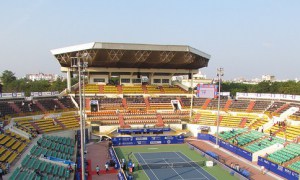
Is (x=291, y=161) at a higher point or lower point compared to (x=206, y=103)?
lower

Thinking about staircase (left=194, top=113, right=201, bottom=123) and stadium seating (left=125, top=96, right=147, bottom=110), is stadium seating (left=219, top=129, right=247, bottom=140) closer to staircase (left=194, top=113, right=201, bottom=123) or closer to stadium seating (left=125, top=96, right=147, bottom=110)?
staircase (left=194, top=113, right=201, bottom=123)

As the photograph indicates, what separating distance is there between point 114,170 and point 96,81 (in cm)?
3466

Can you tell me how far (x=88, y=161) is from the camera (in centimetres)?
3366

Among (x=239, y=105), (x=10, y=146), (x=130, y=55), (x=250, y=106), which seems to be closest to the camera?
(x=10, y=146)

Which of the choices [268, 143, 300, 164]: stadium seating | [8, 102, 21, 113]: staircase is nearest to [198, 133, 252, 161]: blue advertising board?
[268, 143, 300, 164]: stadium seating

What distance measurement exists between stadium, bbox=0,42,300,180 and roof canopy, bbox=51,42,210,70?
0.20 metres

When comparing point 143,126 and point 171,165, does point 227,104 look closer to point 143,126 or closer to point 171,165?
point 143,126

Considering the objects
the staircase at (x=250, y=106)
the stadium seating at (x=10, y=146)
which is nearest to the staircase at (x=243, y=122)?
the staircase at (x=250, y=106)

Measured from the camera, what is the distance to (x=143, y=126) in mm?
49781

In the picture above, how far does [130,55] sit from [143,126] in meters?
15.2

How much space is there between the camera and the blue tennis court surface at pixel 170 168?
28.6 meters

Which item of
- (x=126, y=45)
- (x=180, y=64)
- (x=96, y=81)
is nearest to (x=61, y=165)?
(x=126, y=45)

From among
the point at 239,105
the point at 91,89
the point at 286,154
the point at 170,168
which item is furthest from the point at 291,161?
the point at 91,89

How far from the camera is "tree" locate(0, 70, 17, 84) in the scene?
126812mm
